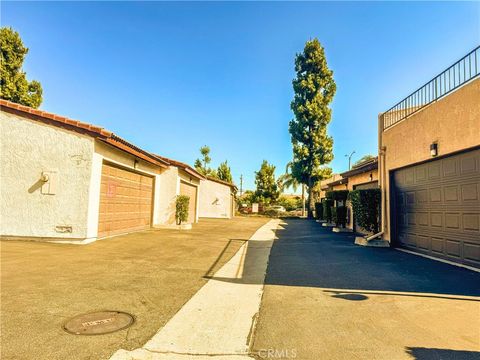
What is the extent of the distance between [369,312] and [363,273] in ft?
8.74

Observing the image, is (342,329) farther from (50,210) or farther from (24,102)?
(24,102)

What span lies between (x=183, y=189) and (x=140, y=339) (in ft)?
50.5

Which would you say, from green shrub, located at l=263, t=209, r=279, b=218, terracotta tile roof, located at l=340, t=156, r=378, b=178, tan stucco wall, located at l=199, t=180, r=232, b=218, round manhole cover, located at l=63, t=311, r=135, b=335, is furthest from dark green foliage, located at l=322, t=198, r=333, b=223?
round manhole cover, located at l=63, t=311, r=135, b=335

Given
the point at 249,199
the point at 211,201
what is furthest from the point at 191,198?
the point at 249,199

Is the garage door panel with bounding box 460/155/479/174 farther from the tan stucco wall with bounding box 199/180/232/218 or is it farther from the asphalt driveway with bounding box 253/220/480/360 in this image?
the tan stucco wall with bounding box 199/180/232/218

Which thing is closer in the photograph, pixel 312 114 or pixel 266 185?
pixel 312 114

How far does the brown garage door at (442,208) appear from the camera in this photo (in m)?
7.05

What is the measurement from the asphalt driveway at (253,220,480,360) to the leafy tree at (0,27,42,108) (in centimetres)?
2230

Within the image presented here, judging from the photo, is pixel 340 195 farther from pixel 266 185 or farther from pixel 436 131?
pixel 266 185

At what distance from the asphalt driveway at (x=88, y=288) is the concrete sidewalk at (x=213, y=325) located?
17cm

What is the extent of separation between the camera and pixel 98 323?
148 inches

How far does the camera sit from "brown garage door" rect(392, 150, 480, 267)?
23.1ft

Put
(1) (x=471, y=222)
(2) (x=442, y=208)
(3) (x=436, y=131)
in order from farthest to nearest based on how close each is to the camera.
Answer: (3) (x=436, y=131) → (2) (x=442, y=208) → (1) (x=471, y=222)

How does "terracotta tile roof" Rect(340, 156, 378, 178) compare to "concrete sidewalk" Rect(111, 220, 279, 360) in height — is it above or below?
above
